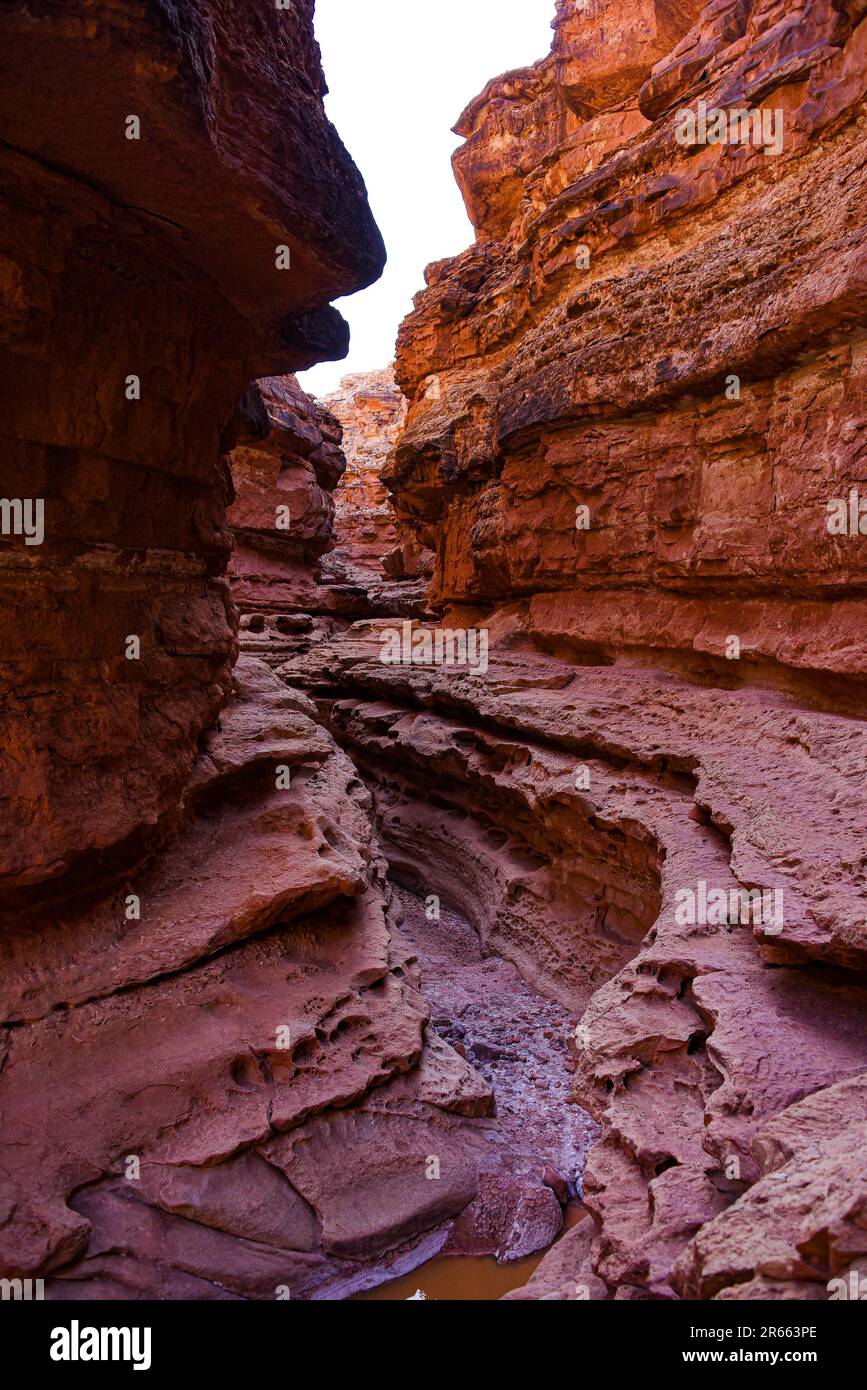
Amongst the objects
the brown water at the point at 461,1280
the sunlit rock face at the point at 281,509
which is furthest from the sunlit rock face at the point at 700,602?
the sunlit rock face at the point at 281,509

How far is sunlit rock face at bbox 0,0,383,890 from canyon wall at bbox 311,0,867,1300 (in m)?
3.38

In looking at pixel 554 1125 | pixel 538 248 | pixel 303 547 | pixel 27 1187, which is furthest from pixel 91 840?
pixel 303 547

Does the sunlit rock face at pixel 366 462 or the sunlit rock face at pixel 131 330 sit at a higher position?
the sunlit rock face at pixel 366 462

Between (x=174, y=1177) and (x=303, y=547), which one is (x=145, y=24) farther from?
(x=303, y=547)

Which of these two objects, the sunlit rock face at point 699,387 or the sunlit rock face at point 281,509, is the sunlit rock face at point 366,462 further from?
the sunlit rock face at point 699,387

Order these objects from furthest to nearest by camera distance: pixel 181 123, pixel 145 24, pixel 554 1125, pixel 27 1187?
pixel 554 1125
pixel 27 1187
pixel 181 123
pixel 145 24

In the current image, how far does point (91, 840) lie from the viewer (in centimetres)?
484

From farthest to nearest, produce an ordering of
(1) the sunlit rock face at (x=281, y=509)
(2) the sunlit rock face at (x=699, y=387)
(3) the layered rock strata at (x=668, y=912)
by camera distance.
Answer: (1) the sunlit rock face at (x=281, y=509) → (2) the sunlit rock face at (x=699, y=387) → (3) the layered rock strata at (x=668, y=912)

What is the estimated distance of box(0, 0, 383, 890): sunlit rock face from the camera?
3.43 m

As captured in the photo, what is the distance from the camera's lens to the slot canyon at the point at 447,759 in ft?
11.5

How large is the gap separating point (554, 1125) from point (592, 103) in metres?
18.9

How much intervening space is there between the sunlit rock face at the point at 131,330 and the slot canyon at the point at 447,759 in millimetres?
23

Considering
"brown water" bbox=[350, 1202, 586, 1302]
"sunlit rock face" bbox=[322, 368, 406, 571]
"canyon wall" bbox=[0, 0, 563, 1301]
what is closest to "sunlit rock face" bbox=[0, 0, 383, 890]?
"canyon wall" bbox=[0, 0, 563, 1301]

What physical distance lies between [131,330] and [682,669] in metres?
5.49
